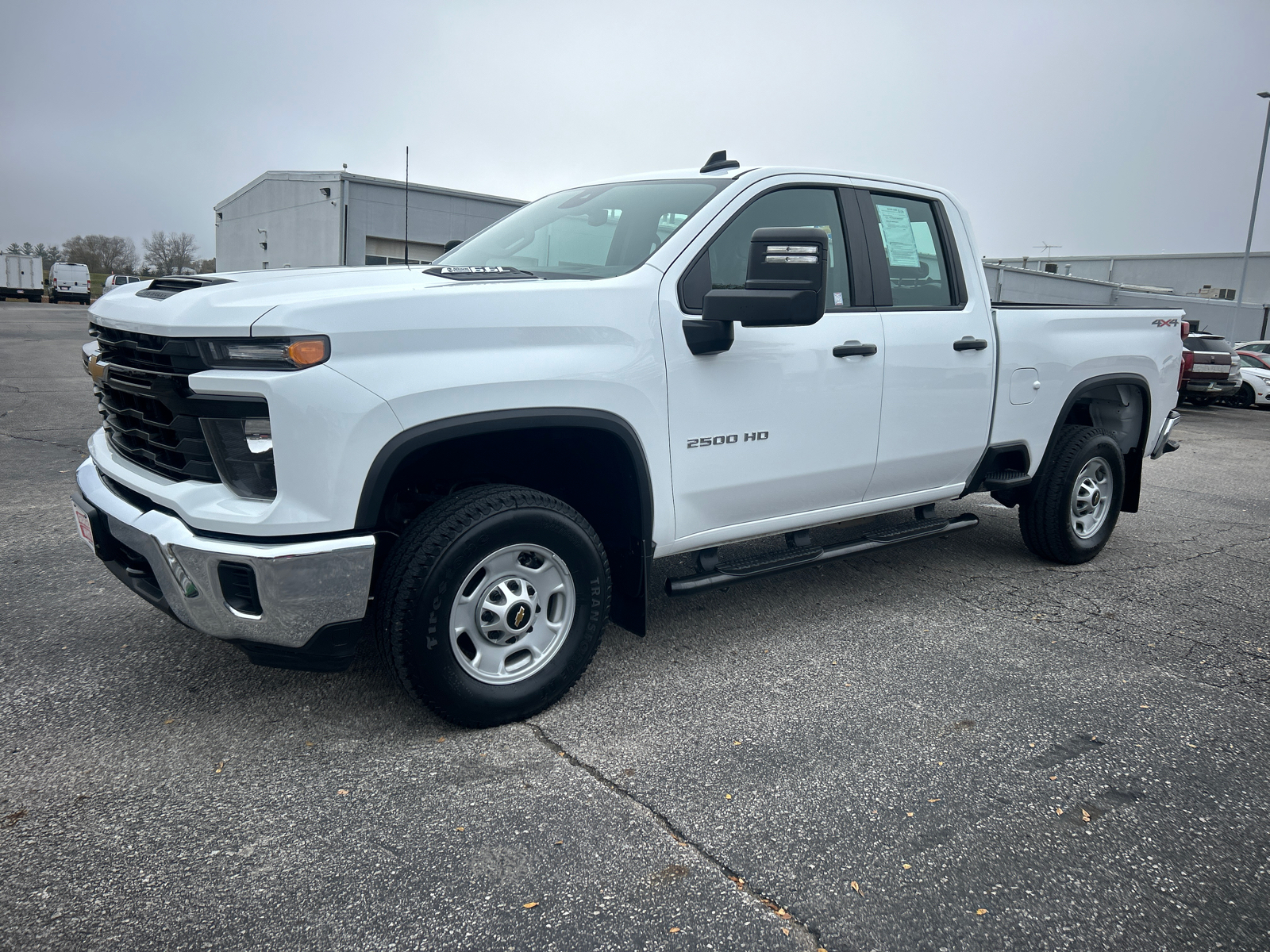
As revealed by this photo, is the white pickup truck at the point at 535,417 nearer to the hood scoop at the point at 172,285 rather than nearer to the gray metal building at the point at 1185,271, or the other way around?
the hood scoop at the point at 172,285

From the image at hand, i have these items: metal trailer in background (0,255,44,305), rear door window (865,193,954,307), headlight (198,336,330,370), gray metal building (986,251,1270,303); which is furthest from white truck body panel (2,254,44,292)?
headlight (198,336,330,370)

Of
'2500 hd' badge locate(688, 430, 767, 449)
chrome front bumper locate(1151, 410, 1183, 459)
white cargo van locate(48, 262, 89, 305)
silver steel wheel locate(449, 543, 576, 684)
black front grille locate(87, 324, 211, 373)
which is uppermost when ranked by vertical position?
white cargo van locate(48, 262, 89, 305)

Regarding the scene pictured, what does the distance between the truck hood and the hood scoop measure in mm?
11

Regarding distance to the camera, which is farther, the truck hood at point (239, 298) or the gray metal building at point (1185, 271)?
the gray metal building at point (1185, 271)

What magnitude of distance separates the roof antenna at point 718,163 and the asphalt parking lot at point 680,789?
6.80 ft

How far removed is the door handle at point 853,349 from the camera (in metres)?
3.79

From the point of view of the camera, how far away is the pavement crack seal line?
7.29 feet

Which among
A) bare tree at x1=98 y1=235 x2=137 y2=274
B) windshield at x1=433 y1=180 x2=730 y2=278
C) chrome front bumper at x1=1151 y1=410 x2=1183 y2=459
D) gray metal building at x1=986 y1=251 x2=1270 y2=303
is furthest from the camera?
bare tree at x1=98 y1=235 x2=137 y2=274

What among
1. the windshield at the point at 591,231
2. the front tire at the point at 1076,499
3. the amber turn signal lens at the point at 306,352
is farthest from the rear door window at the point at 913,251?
the amber turn signal lens at the point at 306,352

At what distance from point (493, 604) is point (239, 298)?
1260 mm

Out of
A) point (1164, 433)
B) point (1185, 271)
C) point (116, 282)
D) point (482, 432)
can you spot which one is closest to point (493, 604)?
point (482, 432)

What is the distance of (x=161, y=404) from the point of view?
2.86m

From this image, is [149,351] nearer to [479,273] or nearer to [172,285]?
[172,285]

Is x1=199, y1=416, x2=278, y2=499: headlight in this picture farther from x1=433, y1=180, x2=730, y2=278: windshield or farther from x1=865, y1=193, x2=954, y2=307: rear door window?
x1=865, y1=193, x2=954, y2=307: rear door window
